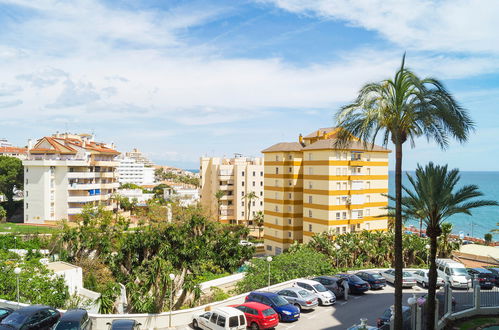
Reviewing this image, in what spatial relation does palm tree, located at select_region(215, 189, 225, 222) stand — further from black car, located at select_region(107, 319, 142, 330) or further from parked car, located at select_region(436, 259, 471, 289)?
black car, located at select_region(107, 319, 142, 330)

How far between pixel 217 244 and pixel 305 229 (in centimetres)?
1164

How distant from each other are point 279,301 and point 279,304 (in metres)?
0.24

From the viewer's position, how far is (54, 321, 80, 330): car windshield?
53.2ft

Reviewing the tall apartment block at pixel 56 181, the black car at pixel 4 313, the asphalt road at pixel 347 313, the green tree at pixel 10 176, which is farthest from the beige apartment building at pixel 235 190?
the black car at pixel 4 313

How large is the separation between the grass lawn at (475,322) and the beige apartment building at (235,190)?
216 feet

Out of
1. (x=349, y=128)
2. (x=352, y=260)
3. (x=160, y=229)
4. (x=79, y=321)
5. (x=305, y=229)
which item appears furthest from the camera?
(x=305, y=229)

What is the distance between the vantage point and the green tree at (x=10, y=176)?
7975cm

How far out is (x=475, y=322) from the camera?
20.2 m

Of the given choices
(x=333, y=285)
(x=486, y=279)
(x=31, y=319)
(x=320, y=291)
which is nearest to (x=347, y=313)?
(x=320, y=291)

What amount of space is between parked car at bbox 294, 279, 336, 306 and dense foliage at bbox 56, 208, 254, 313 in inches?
474

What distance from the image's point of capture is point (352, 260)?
130 feet

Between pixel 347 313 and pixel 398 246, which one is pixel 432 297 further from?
pixel 347 313

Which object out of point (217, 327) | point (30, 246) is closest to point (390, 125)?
point (217, 327)

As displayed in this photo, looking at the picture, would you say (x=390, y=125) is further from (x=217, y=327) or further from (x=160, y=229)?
(x=160, y=229)
